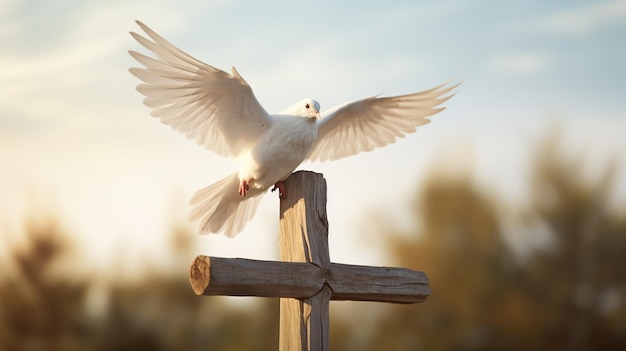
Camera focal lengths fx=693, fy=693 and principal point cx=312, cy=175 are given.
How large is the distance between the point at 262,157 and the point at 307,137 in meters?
0.21

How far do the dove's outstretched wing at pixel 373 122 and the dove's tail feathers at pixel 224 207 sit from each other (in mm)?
505

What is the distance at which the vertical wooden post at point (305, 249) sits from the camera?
2.65 metres

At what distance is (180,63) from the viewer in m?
2.84

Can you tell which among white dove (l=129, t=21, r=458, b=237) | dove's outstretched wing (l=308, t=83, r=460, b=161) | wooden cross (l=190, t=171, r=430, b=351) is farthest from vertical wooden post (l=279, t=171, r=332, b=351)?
dove's outstretched wing (l=308, t=83, r=460, b=161)

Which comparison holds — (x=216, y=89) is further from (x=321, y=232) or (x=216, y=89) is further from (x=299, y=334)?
(x=299, y=334)

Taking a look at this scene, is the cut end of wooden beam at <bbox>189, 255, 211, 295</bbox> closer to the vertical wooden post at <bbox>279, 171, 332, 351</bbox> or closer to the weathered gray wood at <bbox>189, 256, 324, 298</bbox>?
the weathered gray wood at <bbox>189, 256, 324, 298</bbox>

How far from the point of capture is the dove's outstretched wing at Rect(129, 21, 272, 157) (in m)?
2.80

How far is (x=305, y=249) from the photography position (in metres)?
2.75

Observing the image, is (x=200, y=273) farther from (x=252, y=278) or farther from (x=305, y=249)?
(x=305, y=249)

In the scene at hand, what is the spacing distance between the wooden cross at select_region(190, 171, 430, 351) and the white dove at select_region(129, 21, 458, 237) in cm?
17

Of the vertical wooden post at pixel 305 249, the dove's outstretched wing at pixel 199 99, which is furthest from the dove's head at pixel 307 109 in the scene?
the vertical wooden post at pixel 305 249

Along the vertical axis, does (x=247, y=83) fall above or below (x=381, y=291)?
above

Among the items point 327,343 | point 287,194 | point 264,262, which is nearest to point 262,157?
point 287,194

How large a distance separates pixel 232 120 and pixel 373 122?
34.7 inches
